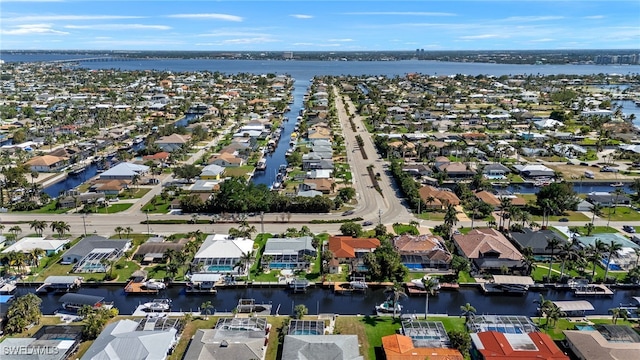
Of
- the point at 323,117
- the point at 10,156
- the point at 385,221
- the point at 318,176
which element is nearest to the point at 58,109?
the point at 10,156

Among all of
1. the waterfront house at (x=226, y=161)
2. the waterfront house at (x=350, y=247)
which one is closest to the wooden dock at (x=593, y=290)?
the waterfront house at (x=350, y=247)

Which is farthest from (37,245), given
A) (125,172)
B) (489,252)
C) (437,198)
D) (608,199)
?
(608,199)

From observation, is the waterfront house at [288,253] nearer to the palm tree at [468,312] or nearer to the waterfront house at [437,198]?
the palm tree at [468,312]

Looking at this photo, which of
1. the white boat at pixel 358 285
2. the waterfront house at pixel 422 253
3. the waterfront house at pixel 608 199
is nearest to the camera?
the white boat at pixel 358 285

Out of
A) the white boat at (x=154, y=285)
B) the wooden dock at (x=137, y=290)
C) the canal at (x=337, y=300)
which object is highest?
the white boat at (x=154, y=285)

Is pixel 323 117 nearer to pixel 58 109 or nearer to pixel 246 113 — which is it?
pixel 246 113
